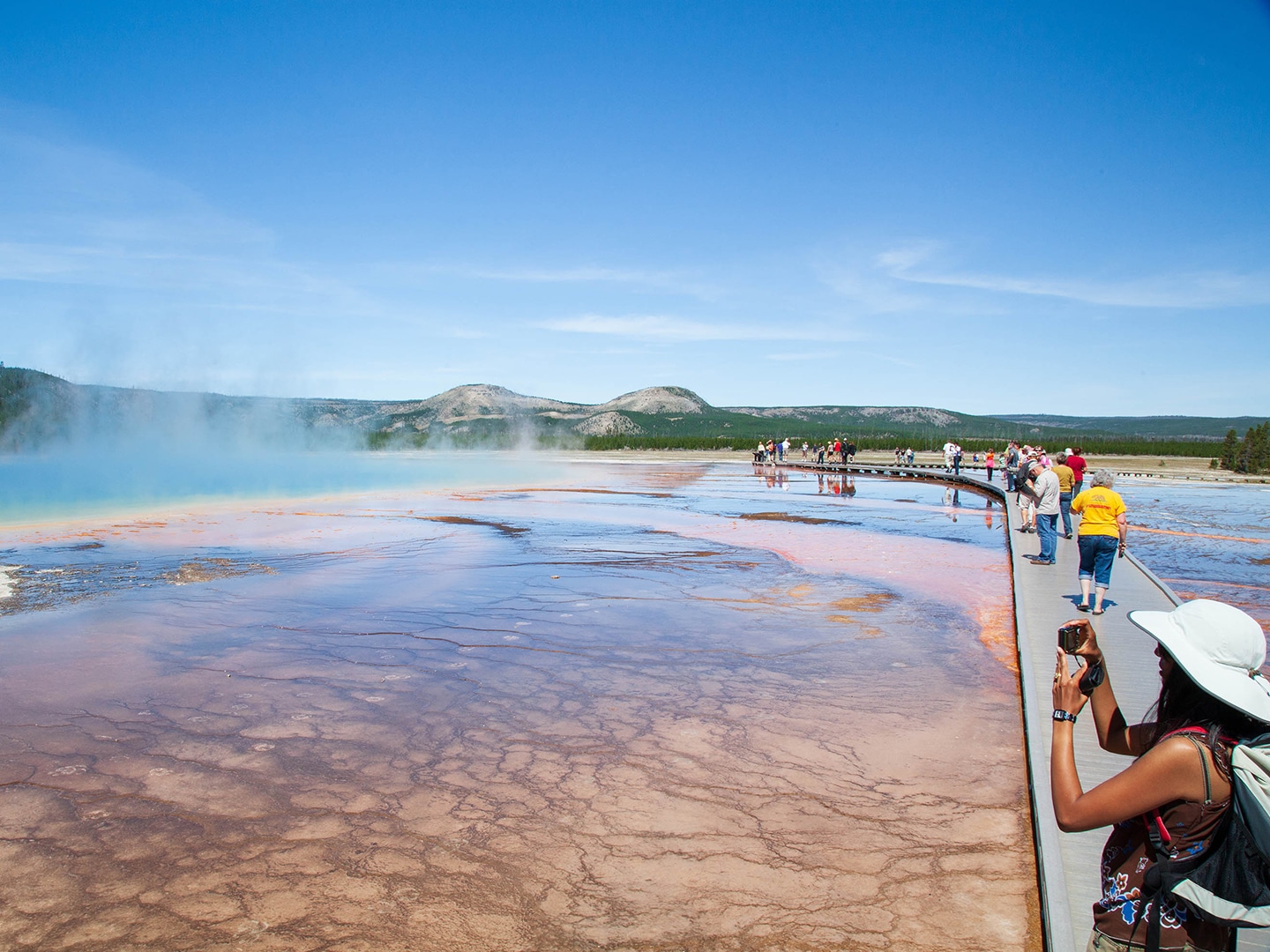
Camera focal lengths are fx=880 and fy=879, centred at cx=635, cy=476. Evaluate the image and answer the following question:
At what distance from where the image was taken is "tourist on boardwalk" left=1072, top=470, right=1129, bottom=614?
8688 mm

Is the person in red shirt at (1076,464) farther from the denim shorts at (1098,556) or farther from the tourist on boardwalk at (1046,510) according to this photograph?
the denim shorts at (1098,556)

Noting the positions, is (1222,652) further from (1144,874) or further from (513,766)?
(513,766)

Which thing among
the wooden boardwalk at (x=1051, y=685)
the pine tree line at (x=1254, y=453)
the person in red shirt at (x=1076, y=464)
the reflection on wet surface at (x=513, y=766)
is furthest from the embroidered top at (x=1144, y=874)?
the pine tree line at (x=1254, y=453)

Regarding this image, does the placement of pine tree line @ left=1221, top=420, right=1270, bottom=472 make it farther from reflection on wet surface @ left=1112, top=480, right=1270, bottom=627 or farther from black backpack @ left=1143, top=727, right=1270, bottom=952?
black backpack @ left=1143, top=727, right=1270, bottom=952

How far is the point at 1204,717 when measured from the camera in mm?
1990

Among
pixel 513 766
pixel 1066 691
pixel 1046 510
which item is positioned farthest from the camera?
pixel 1046 510

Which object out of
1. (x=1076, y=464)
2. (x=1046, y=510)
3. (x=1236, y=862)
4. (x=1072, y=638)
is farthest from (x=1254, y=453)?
(x=1236, y=862)

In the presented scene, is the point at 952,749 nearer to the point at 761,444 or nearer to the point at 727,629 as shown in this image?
the point at 727,629

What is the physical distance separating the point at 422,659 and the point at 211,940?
442cm

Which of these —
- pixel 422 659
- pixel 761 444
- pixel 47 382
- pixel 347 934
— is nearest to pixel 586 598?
pixel 422 659

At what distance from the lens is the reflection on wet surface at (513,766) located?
13.3 feet

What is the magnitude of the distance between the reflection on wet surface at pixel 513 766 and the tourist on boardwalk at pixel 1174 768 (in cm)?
198

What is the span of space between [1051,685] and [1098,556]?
3.53 metres

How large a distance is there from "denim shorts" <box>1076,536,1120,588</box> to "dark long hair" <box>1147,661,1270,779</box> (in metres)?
7.30
